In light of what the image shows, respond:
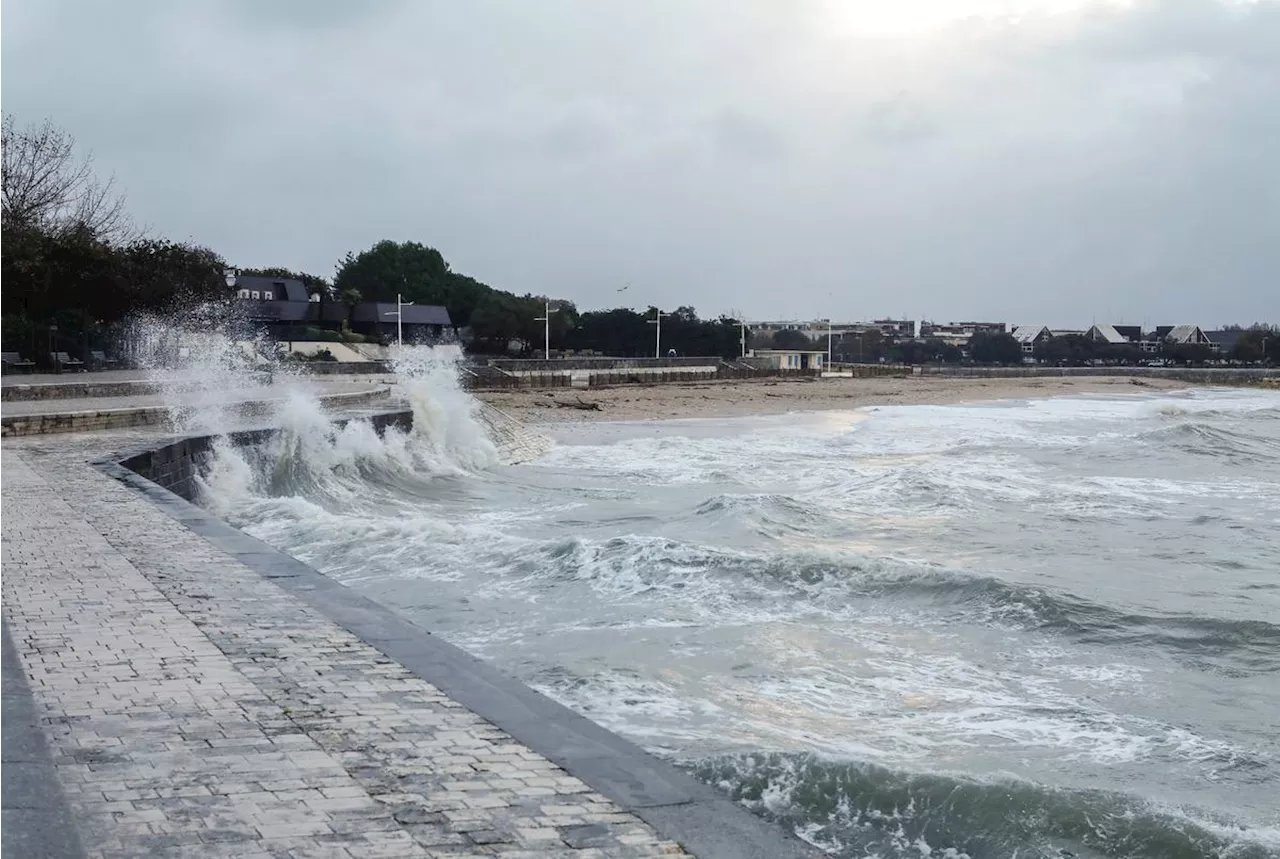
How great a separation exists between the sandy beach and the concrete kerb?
29657 millimetres

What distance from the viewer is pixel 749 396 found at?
54.5m

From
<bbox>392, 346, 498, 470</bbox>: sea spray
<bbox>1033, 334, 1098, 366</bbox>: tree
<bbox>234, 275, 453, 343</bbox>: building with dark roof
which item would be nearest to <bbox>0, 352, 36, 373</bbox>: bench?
<bbox>392, 346, 498, 470</bbox>: sea spray

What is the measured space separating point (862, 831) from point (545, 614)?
14.3 feet

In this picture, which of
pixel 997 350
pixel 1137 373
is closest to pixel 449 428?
pixel 1137 373

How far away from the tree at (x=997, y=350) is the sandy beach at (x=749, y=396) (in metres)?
52.7

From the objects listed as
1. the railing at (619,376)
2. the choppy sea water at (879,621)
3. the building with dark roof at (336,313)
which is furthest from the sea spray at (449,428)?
the building with dark roof at (336,313)

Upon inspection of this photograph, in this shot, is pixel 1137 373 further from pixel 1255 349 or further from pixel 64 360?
pixel 64 360

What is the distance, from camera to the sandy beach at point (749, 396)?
41688 mm

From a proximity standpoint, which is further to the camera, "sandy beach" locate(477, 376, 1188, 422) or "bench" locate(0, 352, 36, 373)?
"sandy beach" locate(477, 376, 1188, 422)

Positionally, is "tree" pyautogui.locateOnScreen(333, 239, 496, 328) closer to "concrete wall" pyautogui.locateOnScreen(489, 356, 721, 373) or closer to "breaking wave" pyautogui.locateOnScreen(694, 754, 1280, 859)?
"concrete wall" pyautogui.locateOnScreen(489, 356, 721, 373)

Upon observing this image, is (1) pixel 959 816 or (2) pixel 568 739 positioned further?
(1) pixel 959 816

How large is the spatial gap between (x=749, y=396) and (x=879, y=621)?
45714 mm

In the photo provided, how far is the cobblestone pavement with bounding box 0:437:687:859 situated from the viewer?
362cm

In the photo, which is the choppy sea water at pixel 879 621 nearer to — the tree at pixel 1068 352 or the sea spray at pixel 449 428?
the sea spray at pixel 449 428
